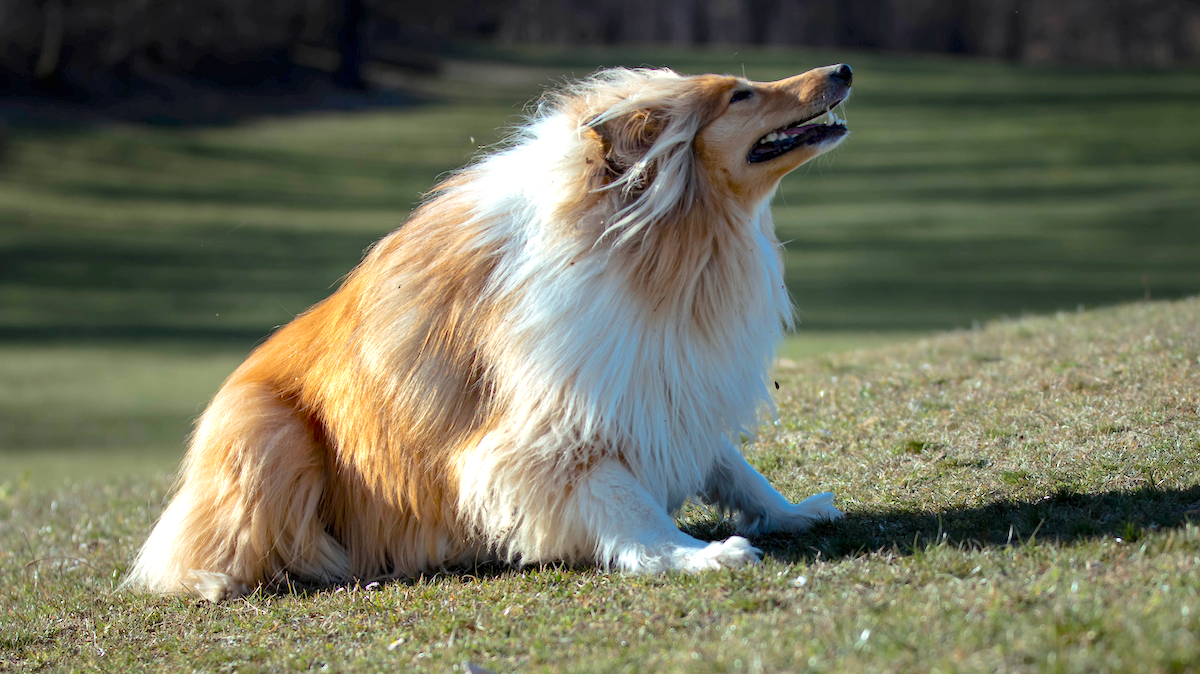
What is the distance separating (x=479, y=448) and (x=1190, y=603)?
2560mm

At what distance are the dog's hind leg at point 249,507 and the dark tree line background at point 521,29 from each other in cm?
3665

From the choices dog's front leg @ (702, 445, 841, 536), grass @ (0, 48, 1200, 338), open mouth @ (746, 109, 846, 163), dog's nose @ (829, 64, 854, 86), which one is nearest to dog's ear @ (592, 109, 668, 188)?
open mouth @ (746, 109, 846, 163)

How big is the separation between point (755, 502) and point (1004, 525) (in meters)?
1.06

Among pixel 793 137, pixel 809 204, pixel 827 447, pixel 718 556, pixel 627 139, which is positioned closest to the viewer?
pixel 718 556

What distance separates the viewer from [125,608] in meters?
4.81

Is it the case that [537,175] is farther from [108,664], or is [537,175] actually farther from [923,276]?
[923,276]

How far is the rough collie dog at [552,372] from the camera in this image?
13.7ft

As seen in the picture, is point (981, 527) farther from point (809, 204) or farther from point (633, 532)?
point (809, 204)

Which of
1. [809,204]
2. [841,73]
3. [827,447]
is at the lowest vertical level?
[809,204]

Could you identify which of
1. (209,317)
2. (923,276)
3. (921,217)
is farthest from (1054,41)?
(209,317)

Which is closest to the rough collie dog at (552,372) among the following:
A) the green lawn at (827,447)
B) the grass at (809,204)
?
the green lawn at (827,447)

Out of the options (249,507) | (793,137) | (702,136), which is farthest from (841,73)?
(249,507)

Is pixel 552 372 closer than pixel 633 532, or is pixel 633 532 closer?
pixel 633 532

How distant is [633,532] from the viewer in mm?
4074
